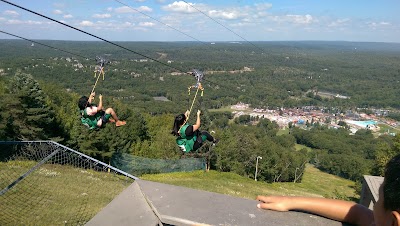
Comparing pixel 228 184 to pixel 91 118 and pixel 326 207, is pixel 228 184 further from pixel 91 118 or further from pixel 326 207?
pixel 326 207

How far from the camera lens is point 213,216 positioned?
2521 millimetres

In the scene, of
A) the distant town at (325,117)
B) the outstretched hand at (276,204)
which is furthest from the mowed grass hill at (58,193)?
the distant town at (325,117)

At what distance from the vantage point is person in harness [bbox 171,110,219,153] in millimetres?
8617

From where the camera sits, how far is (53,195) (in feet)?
33.6

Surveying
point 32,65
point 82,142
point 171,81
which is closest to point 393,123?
point 171,81

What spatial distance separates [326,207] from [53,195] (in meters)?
9.68

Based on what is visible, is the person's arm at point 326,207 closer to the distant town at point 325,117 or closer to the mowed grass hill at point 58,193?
the mowed grass hill at point 58,193

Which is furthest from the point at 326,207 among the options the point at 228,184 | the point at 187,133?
the point at 228,184

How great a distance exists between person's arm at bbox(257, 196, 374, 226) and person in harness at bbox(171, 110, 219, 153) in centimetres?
586

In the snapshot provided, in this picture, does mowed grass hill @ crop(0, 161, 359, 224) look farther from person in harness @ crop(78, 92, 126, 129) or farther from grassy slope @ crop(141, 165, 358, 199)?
grassy slope @ crop(141, 165, 358, 199)

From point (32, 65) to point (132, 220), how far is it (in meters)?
151

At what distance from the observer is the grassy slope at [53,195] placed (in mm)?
7781

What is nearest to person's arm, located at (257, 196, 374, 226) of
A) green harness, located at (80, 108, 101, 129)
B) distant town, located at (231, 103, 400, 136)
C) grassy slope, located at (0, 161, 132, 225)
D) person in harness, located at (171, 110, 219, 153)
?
grassy slope, located at (0, 161, 132, 225)

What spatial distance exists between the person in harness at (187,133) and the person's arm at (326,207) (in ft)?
19.2
